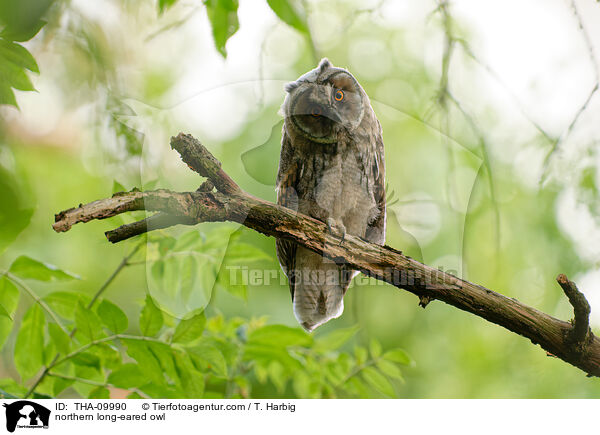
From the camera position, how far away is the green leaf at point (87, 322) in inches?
32.0

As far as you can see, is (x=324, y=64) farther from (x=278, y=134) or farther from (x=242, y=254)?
(x=242, y=254)

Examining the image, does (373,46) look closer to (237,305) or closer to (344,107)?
(344,107)

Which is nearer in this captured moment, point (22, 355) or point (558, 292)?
point (22, 355)

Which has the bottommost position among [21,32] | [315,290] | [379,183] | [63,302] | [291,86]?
[63,302]

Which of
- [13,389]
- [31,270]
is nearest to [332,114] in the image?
[31,270]

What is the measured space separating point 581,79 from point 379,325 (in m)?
0.96

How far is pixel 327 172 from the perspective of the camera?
108 cm

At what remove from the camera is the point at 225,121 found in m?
0.90

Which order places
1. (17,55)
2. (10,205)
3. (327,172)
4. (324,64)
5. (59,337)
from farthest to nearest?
(327,172) < (324,64) < (59,337) < (17,55) < (10,205)

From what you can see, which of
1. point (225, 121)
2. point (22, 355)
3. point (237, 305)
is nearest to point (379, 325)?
point (237, 305)

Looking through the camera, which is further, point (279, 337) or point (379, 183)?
point (379, 183)
